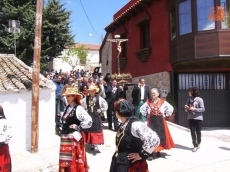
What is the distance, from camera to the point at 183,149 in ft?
28.6

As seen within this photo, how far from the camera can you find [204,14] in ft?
39.1

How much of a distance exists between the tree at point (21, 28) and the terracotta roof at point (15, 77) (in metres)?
7.83

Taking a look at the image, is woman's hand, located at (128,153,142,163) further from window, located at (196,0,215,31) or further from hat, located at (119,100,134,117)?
window, located at (196,0,215,31)

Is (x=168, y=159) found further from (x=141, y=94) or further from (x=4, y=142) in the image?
(x=4, y=142)

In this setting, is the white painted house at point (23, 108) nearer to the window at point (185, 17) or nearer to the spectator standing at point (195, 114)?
the spectator standing at point (195, 114)

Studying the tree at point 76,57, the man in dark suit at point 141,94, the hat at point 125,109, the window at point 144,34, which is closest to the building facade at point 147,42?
the window at point 144,34

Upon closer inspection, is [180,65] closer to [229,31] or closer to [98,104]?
[229,31]

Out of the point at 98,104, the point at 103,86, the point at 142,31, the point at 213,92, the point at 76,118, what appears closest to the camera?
the point at 76,118

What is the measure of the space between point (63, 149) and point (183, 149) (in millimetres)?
4250

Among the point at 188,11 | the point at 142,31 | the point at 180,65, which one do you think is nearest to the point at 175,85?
the point at 180,65

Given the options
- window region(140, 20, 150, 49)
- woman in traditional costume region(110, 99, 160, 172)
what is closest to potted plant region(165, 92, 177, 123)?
window region(140, 20, 150, 49)

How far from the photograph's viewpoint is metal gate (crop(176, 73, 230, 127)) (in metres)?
13.1

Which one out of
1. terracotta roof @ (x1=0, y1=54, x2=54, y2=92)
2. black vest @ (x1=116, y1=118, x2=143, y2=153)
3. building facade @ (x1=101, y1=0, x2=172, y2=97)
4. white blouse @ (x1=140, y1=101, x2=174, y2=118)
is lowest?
black vest @ (x1=116, y1=118, x2=143, y2=153)

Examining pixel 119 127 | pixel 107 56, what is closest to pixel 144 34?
pixel 107 56
